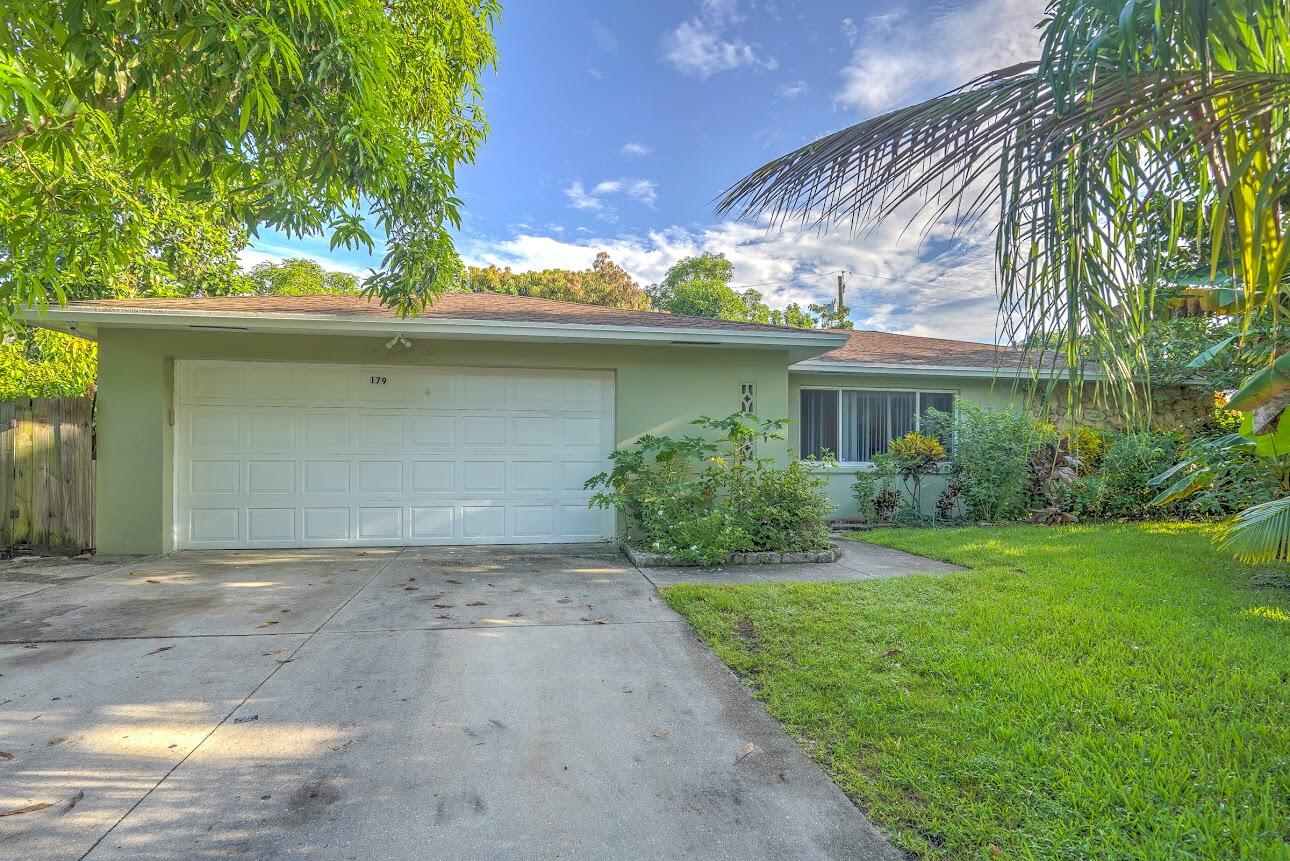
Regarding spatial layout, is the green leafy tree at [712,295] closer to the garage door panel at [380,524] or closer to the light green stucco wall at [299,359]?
the light green stucco wall at [299,359]

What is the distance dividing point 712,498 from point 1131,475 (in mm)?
7366

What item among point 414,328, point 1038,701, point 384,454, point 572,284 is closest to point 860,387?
point 414,328

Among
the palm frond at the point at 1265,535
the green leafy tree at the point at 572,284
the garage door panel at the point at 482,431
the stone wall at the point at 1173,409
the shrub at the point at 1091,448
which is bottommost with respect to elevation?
the palm frond at the point at 1265,535

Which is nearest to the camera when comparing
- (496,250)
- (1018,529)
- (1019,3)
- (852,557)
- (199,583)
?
(1019,3)

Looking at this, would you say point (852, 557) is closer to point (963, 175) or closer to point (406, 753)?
point (963, 175)

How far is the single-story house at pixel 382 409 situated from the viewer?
6.59 meters

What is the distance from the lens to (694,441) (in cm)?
694

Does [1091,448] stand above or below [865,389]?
below

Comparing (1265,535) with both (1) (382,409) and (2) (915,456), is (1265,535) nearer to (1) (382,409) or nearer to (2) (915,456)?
(2) (915,456)

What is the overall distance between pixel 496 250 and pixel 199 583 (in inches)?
647

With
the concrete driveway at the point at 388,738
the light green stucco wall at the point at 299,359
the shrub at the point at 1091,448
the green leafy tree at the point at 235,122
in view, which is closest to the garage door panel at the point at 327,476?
the light green stucco wall at the point at 299,359

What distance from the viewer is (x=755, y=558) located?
6.30m

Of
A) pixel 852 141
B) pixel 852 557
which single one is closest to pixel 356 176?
pixel 852 141

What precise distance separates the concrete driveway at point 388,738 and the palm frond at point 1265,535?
131 inches
